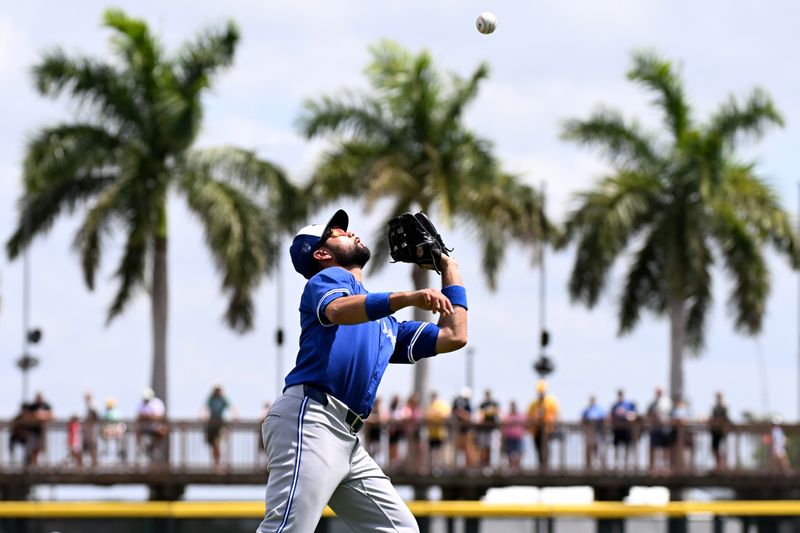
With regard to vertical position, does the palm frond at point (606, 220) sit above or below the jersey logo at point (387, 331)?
above

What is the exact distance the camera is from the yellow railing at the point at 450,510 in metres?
15.3

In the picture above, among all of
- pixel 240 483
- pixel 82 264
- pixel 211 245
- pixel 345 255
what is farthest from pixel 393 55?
pixel 345 255

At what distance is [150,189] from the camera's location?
36.3 meters

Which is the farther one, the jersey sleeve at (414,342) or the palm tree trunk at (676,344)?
the palm tree trunk at (676,344)

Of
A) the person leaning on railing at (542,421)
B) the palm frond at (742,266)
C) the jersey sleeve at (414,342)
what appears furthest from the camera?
the palm frond at (742,266)

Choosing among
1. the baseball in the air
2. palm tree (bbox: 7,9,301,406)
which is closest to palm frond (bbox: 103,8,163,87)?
palm tree (bbox: 7,9,301,406)

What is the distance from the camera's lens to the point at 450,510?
15.5 m

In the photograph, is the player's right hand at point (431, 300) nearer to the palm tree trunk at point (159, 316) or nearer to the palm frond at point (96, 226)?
the palm tree trunk at point (159, 316)

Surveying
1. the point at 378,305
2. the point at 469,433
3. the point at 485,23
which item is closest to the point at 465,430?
the point at 469,433

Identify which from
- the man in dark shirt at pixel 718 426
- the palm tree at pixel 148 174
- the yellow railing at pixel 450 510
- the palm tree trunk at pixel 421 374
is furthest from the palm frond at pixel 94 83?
the yellow railing at pixel 450 510

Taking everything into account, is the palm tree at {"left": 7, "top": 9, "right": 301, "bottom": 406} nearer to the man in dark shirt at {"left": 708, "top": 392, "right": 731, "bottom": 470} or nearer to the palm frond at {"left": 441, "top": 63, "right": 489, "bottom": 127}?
the palm frond at {"left": 441, "top": 63, "right": 489, "bottom": 127}

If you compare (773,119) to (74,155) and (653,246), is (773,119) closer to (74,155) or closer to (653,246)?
(653,246)

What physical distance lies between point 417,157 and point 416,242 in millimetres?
28101

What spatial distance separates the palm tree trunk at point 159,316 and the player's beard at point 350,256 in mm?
27258
